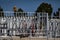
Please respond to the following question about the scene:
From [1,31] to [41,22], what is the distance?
2.38 metres

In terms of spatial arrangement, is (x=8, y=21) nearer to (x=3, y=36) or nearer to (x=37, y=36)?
(x=3, y=36)

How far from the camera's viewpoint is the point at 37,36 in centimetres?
1177

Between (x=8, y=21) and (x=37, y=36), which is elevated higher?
(x=8, y=21)

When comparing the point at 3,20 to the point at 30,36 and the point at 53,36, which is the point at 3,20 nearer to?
the point at 30,36

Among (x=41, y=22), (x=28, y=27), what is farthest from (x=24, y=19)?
(x=41, y=22)

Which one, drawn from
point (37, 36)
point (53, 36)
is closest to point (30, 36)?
point (37, 36)

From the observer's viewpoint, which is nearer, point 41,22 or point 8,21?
point 8,21

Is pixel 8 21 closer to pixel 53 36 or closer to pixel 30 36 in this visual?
pixel 30 36

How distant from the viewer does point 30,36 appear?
11477 millimetres

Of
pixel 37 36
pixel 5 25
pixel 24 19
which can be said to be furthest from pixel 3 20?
pixel 37 36

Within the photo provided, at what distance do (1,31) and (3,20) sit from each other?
0.62 meters

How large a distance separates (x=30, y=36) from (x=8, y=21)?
1.44m

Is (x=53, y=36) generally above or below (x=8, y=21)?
below

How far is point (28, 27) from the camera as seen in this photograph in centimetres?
1170
